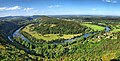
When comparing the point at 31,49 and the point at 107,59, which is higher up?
the point at 107,59

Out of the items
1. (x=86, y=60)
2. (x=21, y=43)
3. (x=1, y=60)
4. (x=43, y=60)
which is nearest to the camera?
(x=86, y=60)

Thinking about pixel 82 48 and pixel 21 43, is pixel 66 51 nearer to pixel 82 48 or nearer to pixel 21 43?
pixel 82 48

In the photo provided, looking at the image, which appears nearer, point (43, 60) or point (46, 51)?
point (43, 60)

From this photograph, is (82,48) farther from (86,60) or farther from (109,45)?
(86,60)

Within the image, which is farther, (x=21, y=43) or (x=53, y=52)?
(x=21, y=43)

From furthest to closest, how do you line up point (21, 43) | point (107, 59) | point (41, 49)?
point (21, 43)
point (41, 49)
point (107, 59)

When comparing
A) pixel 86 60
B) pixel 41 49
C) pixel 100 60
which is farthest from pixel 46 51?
pixel 100 60

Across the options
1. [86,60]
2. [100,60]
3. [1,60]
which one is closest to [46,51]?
[1,60]

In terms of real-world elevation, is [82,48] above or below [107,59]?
below

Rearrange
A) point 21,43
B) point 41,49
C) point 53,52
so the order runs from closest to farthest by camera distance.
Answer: point 53,52
point 41,49
point 21,43
